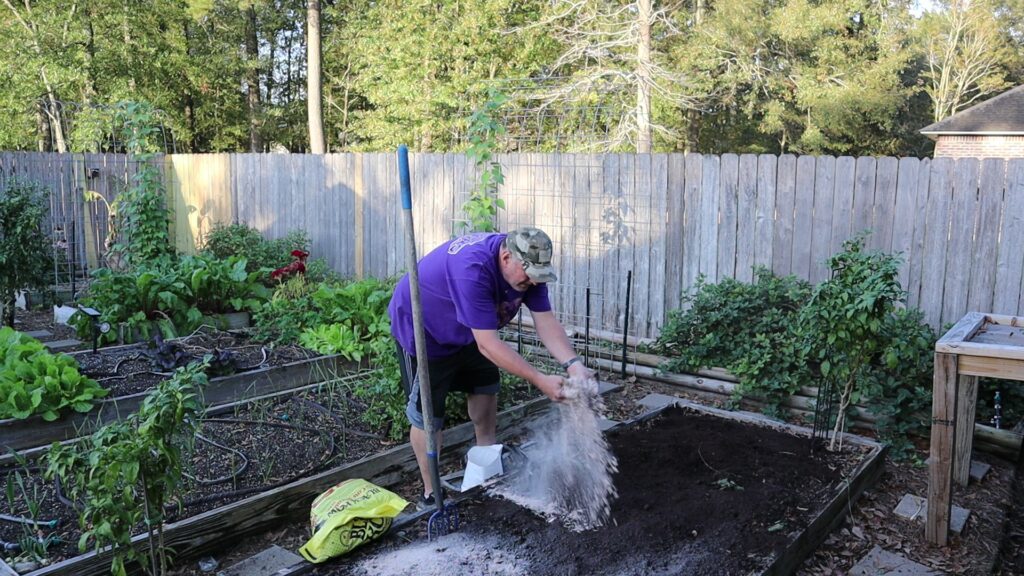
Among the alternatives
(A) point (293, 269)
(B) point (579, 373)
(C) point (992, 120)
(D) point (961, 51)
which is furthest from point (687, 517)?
(D) point (961, 51)

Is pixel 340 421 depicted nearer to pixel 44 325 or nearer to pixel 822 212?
pixel 822 212

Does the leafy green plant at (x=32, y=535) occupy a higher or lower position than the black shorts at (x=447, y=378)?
lower

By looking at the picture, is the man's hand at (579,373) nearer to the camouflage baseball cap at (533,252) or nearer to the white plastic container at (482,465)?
the camouflage baseball cap at (533,252)

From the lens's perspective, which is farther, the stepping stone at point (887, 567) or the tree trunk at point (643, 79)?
the tree trunk at point (643, 79)

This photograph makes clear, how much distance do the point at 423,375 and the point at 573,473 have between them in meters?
0.95

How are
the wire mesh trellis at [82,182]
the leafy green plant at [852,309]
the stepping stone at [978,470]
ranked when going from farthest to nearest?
the wire mesh trellis at [82,182]
the stepping stone at [978,470]
the leafy green plant at [852,309]

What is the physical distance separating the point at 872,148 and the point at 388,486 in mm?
20935

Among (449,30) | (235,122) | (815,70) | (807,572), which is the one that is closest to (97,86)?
(235,122)

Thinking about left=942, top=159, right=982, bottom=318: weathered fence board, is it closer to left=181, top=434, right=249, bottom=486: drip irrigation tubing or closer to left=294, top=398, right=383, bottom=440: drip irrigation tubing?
left=294, top=398, right=383, bottom=440: drip irrigation tubing

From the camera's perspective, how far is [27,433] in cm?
429

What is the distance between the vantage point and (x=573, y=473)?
369cm

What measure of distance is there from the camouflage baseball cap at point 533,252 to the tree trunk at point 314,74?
50.1ft

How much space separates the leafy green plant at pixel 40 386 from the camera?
4273mm

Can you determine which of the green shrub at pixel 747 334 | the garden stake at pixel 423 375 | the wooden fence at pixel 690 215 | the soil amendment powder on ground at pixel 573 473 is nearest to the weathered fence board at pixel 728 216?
the wooden fence at pixel 690 215
